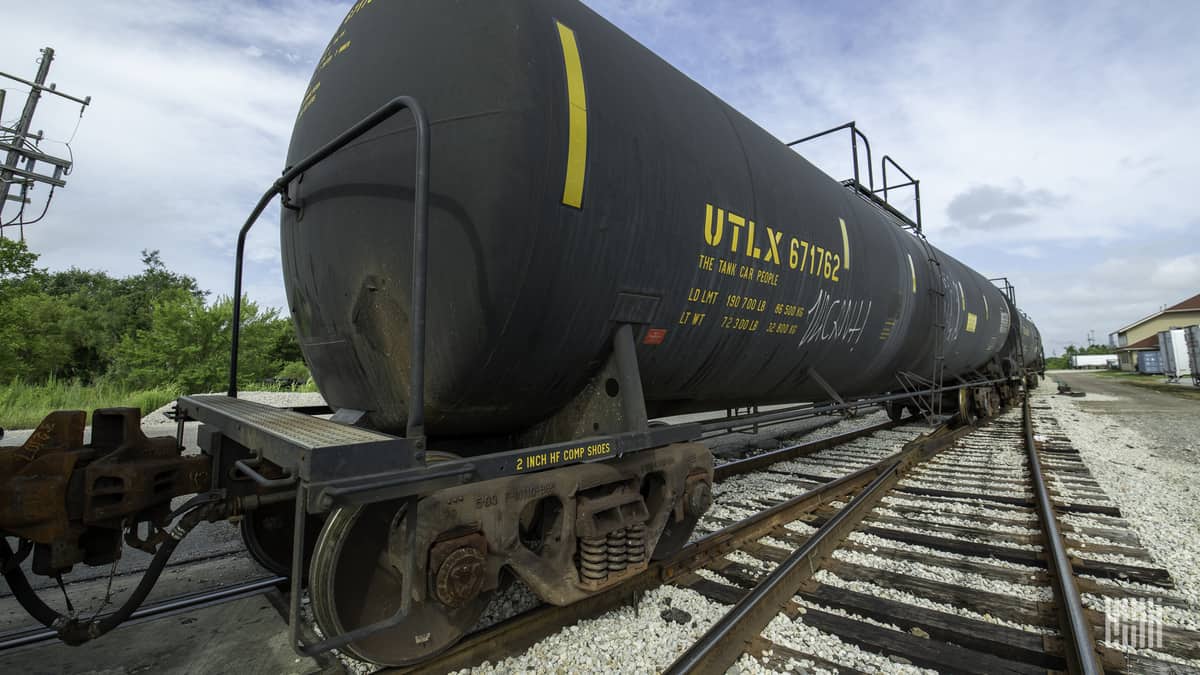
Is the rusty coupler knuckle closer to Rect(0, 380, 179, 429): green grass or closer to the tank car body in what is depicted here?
the tank car body

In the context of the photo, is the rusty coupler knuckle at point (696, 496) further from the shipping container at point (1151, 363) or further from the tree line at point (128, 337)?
the shipping container at point (1151, 363)

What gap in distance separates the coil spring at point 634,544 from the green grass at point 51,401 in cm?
1116

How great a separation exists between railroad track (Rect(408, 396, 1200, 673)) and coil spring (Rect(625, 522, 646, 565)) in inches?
19.2

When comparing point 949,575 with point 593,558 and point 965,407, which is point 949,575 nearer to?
point 593,558

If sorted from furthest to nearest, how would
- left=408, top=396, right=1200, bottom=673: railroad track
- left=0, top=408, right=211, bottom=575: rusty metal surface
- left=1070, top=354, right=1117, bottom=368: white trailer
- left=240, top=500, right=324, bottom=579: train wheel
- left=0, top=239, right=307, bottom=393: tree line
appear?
left=1070, top=354, right=1117, bottom=368: white trailer < left=0, top=239, right=307, bottom=393: tree line < left=240, top=500, right=324, bottom=579: train wheel < left=408, top=396, right=1200, bottom=673: railroad track < left=0, top=408, right=211, bottom=575: rusty metal surface

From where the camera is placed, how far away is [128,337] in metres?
21.2

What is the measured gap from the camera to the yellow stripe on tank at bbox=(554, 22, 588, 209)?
8.20 feet

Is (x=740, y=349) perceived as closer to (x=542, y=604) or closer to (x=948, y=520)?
(x=542, y=604)

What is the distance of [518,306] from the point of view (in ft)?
7.98

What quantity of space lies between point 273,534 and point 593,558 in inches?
87.8

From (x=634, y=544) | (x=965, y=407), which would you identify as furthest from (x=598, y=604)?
(x=965, y=407)

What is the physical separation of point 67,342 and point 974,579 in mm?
45515

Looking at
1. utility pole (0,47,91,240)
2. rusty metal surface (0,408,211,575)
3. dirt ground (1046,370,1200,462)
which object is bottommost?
dirt ground (1046,370,1200,462)

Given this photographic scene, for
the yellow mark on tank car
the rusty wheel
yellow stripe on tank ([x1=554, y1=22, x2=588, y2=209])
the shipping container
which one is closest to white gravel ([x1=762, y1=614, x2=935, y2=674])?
the yellow mark on tank car
